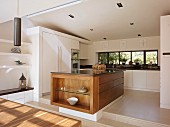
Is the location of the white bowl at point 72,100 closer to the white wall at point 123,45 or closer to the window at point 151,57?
the white wall at point 123,45

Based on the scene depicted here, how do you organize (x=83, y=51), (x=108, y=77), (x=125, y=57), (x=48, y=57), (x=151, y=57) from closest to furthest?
(x=108, y=77) < (x=48, y=57) < (x=151, y=57) < (x=125, y=57) < (x=83, y=51)

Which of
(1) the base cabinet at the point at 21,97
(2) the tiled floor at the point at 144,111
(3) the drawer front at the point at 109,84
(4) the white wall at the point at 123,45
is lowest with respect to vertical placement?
(2) the tiled floor at the point at 144,111

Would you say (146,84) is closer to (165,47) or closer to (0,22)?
(165,47)

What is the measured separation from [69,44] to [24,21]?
5.85 ft

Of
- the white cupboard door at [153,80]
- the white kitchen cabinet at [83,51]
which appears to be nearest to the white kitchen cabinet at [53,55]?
the white kitchen cabinet at [83,51]

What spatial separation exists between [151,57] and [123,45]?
129 cm

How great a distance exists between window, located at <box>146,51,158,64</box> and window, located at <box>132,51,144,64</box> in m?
0.21

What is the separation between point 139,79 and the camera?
5500 mm

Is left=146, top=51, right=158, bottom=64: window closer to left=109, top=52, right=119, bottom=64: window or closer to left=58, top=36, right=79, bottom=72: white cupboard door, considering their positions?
left=109, top=52, right=119, bottom=64: window

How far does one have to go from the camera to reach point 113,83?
3.77 metres

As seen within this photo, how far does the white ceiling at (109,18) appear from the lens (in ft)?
12.4

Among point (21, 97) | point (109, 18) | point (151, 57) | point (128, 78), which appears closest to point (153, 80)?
point (128, 78)

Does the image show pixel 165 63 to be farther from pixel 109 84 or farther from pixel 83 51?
pixel 83 51

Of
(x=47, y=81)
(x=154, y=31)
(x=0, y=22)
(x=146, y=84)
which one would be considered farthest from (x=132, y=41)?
(x=0, y=22)
